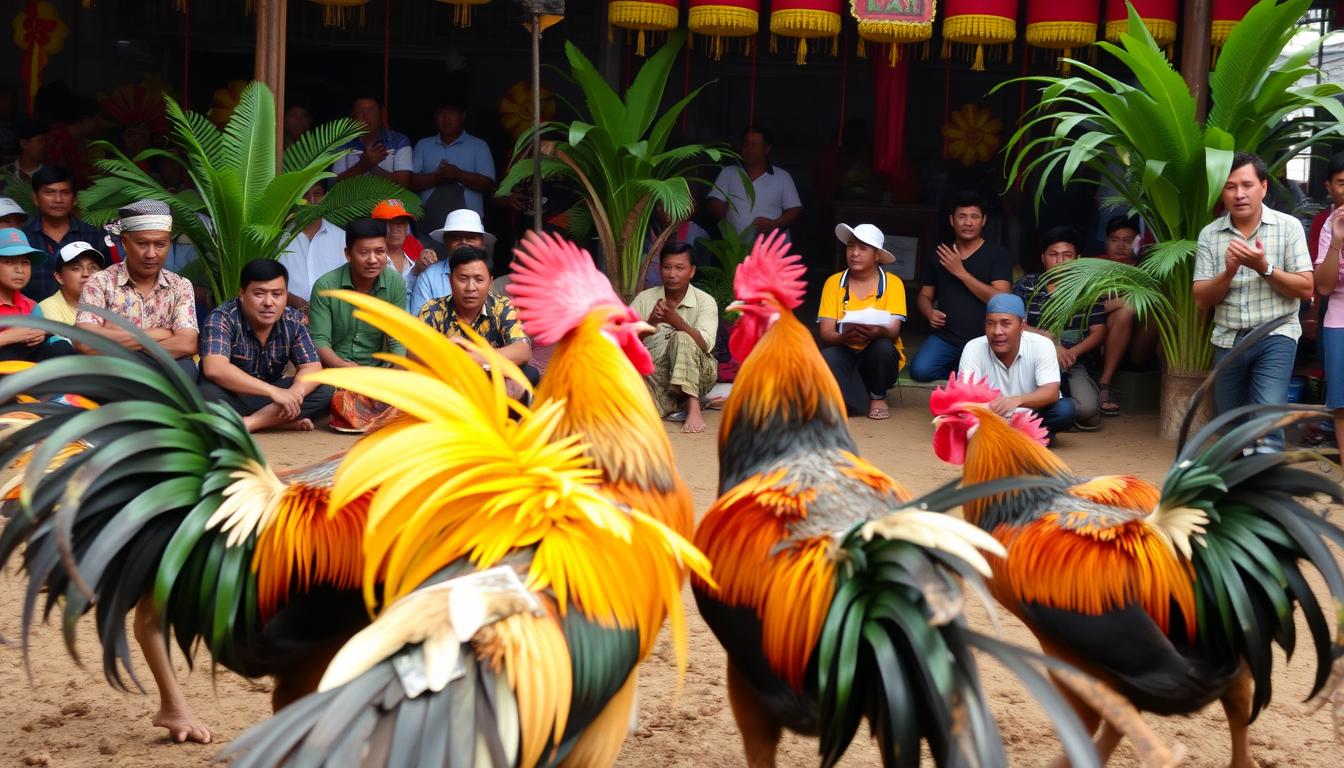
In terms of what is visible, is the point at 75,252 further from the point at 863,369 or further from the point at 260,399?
the point at 863,369

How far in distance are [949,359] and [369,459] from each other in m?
6.76

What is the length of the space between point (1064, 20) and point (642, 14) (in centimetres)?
297

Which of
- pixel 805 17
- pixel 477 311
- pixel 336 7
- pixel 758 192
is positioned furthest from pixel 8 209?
pixel 758 192

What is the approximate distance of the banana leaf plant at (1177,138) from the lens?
24.2 ft

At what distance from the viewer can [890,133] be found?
35.6 ft

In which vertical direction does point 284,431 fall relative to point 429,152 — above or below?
below

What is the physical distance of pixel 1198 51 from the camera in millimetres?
8188

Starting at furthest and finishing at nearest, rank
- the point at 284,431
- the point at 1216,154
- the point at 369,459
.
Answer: the point at 284,431 < the point at 1216,154 < the point at 369,459

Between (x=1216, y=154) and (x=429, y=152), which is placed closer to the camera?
(x=1216, y=154)

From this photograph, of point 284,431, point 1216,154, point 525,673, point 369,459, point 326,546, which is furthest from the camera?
point 284,431

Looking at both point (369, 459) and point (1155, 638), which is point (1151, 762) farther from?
point (369, 459)

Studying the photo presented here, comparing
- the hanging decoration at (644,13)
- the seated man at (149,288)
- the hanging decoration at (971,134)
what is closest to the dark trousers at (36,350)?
the seated man at (149,288)

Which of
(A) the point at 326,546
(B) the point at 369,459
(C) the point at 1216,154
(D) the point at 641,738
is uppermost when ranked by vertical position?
(C) the point at 1216,154

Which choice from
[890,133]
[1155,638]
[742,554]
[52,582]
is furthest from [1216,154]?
[52,582]
